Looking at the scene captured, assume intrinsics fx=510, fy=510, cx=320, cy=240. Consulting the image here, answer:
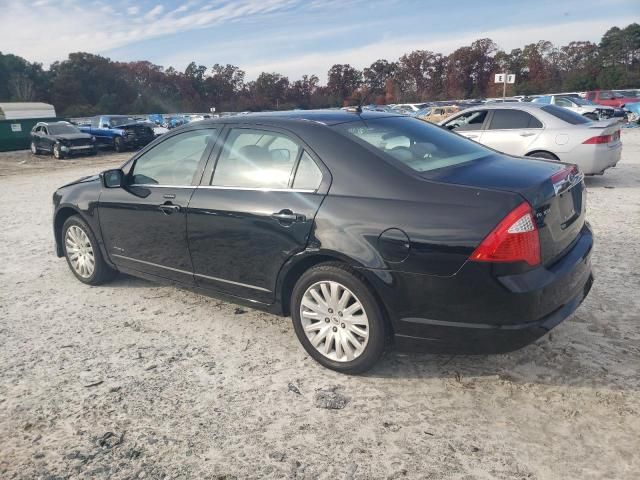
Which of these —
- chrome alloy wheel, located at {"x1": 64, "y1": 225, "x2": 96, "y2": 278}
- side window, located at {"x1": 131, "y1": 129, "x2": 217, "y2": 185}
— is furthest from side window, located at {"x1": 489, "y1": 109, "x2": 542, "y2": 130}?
chrome alloy wheel, located at {"x1": 64, "y1": 225, "x2": 96, "y2": 278}

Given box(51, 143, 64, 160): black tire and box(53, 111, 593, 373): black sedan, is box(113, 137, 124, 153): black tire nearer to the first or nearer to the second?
box(51, 143, 64, 160): black tire

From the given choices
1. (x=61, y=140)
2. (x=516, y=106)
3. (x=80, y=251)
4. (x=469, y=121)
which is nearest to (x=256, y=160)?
(x=80, y=251)

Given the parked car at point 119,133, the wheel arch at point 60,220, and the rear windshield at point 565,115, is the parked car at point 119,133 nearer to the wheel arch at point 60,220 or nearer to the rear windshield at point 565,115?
the rear windshield at point 565,115

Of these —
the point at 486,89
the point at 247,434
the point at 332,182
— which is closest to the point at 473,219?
the point at 332,182

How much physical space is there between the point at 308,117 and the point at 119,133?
20987 millimetres

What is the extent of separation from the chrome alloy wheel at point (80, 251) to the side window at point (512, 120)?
7275 mm

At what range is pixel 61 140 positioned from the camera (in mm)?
20891

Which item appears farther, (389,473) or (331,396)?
(331,396)

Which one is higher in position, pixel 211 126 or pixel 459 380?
pixel 211 126

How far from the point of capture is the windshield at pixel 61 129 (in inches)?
857

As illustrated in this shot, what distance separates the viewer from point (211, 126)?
4004mm

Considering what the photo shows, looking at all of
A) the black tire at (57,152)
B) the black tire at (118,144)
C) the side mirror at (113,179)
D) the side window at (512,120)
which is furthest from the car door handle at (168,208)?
the black tire at (118,144)

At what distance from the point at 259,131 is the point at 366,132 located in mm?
796

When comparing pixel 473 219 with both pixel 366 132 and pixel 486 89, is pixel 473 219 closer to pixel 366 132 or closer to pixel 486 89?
pixel 366 132
